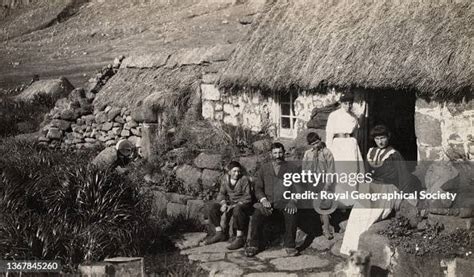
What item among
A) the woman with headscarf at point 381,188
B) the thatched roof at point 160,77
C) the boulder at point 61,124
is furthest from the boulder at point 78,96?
the woman with headscarf at point 381,188

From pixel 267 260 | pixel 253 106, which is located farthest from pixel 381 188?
pixel 253 106

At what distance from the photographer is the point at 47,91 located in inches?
681

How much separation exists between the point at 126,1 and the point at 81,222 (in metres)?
21.4

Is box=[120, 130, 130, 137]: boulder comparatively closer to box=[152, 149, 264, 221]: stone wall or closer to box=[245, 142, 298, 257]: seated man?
box=[152, 149, 264, 221]: stone wall

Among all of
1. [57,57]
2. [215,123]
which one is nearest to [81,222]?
[215,123]

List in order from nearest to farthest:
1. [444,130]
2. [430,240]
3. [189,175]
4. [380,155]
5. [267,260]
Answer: [430,240] < [267,260] < [380,155] < [444,130] < [189,175]

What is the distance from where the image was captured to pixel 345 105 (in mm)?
8367

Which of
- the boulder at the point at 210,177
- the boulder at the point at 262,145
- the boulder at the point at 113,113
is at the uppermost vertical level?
the boulder at the point at 113,113

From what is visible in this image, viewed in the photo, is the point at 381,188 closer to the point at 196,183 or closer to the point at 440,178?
the point at 440,178

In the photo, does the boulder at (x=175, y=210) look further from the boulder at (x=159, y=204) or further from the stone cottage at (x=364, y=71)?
the stone cottage at (x=364, y=71)

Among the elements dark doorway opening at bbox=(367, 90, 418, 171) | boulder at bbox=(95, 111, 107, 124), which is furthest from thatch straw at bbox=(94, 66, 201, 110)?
dark doorway opening at bbox=(367, 90, 418, 171)

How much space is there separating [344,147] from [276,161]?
1013 millimetres

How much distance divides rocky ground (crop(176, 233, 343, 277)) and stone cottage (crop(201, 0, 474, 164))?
230 cm

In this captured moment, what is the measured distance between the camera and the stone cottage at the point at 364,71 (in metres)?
8.21
